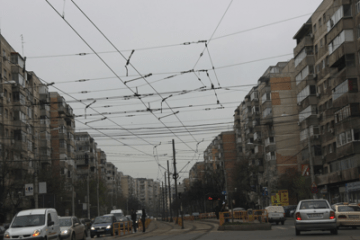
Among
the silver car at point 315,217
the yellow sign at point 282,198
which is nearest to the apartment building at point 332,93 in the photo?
the yellow sign at point 282,198

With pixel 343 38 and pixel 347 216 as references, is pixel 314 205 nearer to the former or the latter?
pixel 347 216

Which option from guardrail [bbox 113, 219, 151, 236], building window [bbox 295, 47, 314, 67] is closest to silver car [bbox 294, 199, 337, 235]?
guardrail [bbox 113, 219, 151, 236]

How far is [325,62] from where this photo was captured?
2445 inches

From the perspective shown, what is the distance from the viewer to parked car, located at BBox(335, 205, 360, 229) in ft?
89.5

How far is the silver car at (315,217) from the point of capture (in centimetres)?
2219

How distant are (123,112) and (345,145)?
95.1ft

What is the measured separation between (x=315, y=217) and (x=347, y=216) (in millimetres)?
5887

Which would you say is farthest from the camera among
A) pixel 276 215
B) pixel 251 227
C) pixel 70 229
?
pixel 276 215

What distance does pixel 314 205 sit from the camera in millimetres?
22766

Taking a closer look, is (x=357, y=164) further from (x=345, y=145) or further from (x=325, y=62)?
(x=325, y=62)

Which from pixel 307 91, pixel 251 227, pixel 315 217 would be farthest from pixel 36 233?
pixel 307 91

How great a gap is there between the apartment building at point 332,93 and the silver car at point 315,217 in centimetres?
2580

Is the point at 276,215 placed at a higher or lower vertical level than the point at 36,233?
lower

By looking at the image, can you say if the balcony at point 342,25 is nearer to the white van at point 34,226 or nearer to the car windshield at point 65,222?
the car windshield at point 65,222
